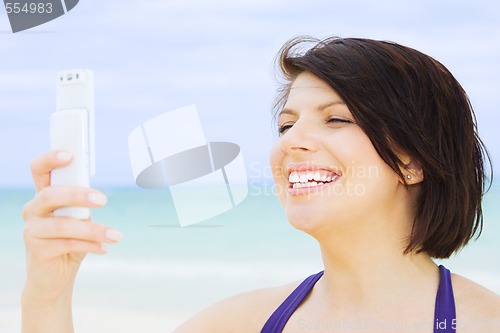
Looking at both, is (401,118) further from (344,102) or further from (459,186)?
(459,186)

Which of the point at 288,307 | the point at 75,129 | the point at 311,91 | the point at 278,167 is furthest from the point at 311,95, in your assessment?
the point at 75,129

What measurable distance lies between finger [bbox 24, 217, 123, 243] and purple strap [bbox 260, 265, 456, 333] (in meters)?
1.17

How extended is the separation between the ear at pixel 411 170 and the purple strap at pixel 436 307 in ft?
1.12

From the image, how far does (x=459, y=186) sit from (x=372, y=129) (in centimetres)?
46

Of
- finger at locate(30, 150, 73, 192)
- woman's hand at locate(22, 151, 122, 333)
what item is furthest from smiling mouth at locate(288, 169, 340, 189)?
finger at locate(30, 150, 73, 192)

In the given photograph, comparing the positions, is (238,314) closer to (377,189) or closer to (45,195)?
(377,189)

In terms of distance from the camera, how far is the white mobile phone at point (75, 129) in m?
1.47

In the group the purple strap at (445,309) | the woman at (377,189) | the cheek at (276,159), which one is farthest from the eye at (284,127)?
the purple strap at (445,309)

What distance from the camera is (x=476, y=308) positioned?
85.8 inches

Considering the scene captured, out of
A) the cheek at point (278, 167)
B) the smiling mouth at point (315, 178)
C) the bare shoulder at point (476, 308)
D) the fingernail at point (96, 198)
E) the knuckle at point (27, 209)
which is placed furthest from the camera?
the cheek at point (278, 167)

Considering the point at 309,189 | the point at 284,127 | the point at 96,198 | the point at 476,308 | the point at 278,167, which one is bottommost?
the point at 476,308

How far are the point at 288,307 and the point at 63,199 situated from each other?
51.1 inches

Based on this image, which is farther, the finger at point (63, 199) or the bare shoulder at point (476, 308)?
the bare shoulder at point (476, 308)

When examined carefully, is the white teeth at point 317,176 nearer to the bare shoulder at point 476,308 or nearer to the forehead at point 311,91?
the forehead at point 311,91
